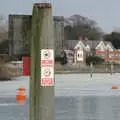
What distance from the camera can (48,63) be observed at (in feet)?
17.4

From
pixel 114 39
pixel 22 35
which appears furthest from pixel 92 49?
pixel 22 35

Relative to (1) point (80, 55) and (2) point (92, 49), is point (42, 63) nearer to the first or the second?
(1) point (80, 55)

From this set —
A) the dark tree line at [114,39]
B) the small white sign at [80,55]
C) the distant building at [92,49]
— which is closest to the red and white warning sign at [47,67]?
the distant building at [92,49]

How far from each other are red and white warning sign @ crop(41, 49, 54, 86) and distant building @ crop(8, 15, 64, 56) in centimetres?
13

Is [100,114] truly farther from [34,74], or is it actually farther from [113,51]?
[113,51]

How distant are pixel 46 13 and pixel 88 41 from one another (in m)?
120

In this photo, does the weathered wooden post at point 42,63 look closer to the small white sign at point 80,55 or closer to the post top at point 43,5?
the post top at point 43,5

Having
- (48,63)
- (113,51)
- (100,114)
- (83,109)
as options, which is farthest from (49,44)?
(113,51)

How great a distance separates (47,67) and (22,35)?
47cm

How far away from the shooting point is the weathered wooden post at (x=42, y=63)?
5230 millimetres

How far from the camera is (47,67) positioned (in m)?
5.29

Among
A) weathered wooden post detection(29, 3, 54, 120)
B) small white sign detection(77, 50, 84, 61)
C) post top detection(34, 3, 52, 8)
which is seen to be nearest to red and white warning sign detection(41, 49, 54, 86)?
weathered wooden post detection(29, 3, 54, 120)

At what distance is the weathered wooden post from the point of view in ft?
17.2

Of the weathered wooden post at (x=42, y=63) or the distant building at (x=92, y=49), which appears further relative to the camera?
the distant building at (x=92, y=49)
